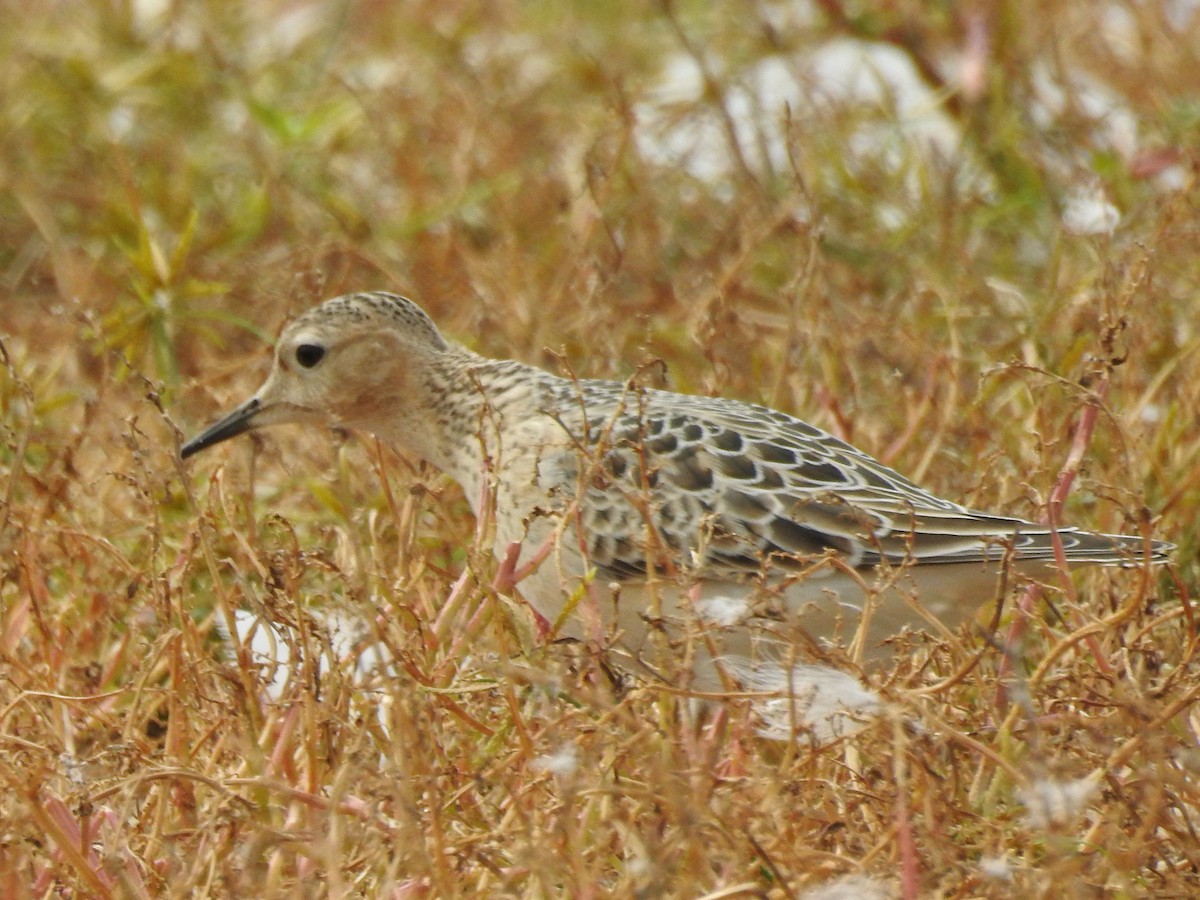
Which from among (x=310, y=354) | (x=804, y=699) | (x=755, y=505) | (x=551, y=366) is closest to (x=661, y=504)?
(x=755, y=505)

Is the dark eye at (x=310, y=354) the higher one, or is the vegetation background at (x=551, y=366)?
the dark eye at (x=310, y=354)

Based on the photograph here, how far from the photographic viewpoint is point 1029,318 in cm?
489

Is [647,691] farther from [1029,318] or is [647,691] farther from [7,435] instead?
[1029,318]

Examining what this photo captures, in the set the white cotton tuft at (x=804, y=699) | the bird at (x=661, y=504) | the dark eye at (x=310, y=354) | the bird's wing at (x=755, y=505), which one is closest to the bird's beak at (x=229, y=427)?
the bird at (x=661, y=504)

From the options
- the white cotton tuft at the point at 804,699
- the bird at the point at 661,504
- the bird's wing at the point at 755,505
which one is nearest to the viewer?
the white cotton tuft at the point at 804,699

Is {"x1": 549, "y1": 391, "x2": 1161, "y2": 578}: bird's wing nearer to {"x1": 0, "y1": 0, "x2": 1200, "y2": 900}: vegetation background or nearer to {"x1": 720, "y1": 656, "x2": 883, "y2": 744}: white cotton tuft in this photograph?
{"x1": 0, "y1": 0, "x2": 1200, "y2": 900}: vegetation background

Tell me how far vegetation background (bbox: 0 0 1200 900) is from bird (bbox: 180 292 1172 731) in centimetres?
11

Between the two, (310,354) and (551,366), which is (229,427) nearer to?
(310,354)

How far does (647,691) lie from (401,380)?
183 centimetres

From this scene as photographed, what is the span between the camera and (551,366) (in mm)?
5461

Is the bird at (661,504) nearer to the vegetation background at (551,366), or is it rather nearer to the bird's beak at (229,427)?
the bird's beak at (229,427)

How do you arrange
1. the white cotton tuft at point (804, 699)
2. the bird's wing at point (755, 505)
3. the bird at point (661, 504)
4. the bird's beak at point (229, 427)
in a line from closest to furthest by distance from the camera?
the white cotton tuft at point (804, 699) < the bird at point (661, 504) < the bird's wing at point (755, 505) < the bird's beak at point (229, 427)

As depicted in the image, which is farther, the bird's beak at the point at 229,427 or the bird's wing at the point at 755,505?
the bird's beak at the point at 229,427

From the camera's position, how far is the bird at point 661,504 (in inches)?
132
